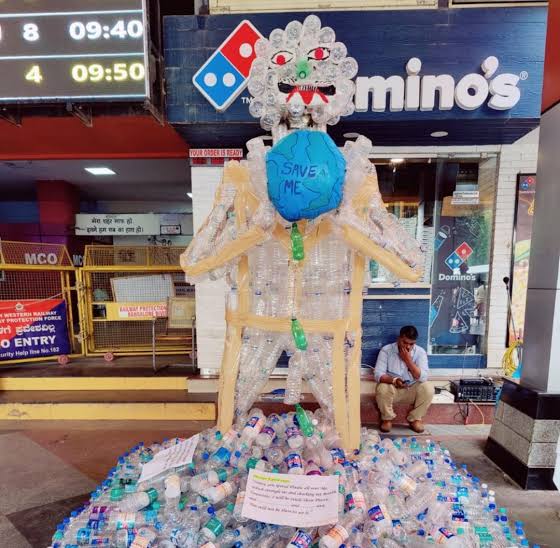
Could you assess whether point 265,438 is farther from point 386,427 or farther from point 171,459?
point 386,427

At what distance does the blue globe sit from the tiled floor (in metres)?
2.64

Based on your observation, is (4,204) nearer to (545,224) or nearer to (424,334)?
(424,334)

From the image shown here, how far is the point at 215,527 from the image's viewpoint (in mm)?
1658

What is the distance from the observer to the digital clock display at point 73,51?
11.3ft

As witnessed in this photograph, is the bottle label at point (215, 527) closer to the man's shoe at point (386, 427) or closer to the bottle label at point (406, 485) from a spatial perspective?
the bottle label at point (406, 485)

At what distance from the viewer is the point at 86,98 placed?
11.8ft

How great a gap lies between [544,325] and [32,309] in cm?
609

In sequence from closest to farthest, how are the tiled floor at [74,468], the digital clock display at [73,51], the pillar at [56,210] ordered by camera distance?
the tiled floor at [74,468] → the digital clock display at [73,51] → the pillar at [56,210]

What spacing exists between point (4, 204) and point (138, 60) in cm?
829

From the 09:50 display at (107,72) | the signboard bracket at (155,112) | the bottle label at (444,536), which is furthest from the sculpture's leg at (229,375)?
the 09:50 display at (107,72)

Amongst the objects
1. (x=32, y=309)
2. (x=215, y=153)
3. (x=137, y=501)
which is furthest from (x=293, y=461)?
(x=32, y=309)

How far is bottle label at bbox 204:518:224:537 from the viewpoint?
1647mm

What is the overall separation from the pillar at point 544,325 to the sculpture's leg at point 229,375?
97.2 inches

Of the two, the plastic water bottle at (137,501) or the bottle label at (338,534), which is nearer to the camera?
the bottle label at (338,534)
